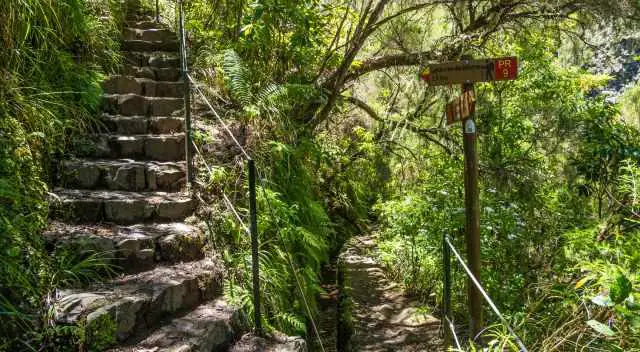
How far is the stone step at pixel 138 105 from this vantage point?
4457 millimetres

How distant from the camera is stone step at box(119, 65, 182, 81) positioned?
5.09 metres

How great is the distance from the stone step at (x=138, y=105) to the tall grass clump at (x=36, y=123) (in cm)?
32

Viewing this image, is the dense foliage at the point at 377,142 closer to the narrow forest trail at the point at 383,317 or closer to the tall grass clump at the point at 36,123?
the tall grass clump at the point at 36,123

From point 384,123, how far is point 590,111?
316cm

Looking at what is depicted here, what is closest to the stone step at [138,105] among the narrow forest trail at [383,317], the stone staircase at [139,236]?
the stone staircase at [139,236]

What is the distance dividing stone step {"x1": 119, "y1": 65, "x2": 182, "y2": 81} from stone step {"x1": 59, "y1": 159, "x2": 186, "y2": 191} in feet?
5.47

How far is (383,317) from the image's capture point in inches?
209

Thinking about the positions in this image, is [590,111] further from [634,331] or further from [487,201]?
[634,331]

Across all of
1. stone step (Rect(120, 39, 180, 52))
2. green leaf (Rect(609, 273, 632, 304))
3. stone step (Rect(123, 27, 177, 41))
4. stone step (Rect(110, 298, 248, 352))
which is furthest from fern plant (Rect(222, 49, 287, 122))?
green leaf (Rect(609, 273, 632, 304))

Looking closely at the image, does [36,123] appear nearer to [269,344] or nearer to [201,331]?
[201,331]

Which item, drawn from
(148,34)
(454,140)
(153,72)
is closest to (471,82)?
(454,140)

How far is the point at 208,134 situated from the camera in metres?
4.21

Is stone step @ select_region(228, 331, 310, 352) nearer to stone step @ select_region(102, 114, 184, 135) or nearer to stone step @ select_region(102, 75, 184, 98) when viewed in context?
stone step @ select_region(102, 114, 184, 135)

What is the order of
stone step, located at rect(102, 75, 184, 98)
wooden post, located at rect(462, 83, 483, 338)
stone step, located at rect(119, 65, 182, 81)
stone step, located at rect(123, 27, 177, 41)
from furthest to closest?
stone step, located at rect(123, 27, 177, 41), stone step, located at rect(119, 65, 182, 81), stone step, located at rect(102, 75, 184, 98), wooden post, located at rect(462, 83, 483, 338)
